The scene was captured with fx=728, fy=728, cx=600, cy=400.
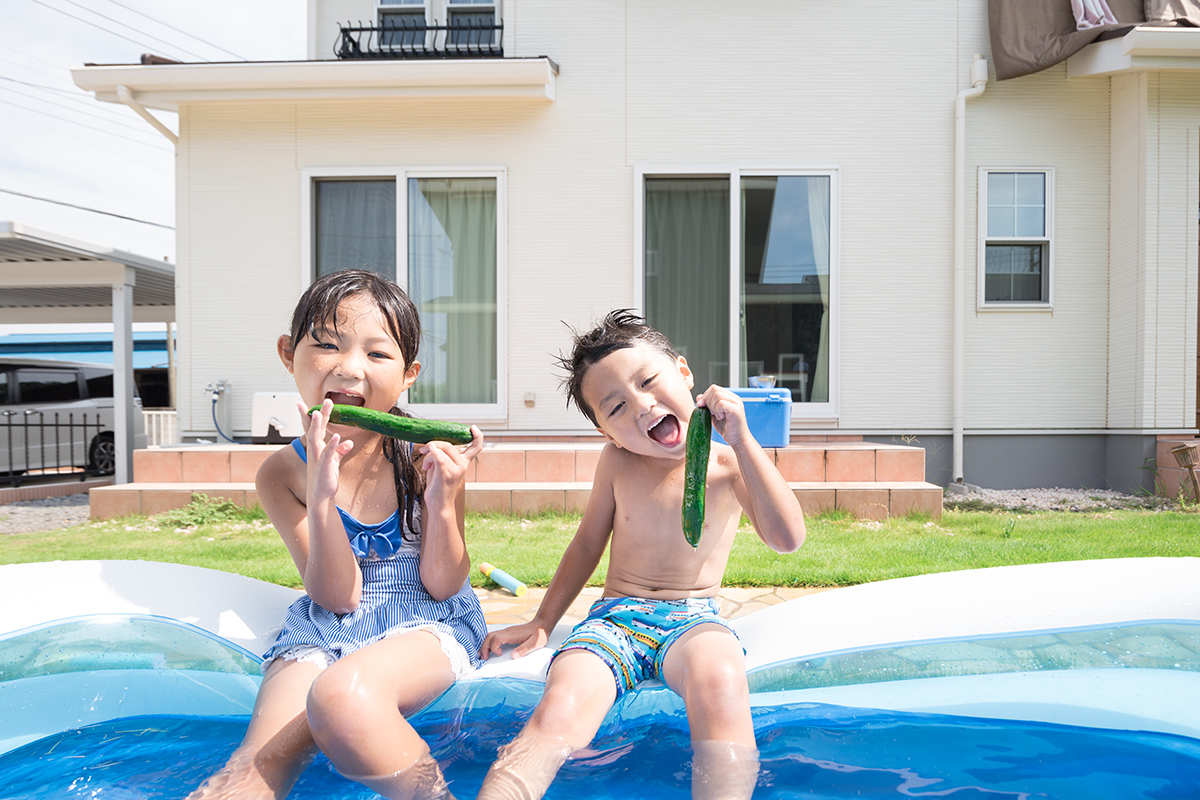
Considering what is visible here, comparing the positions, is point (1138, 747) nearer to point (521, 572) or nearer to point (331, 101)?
point (521, 572)

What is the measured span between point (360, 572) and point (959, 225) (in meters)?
7.43

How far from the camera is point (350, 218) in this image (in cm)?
806

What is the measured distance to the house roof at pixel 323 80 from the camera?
7.25m

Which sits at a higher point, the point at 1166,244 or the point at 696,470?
the point at 1166,244

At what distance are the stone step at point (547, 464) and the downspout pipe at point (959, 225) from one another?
1.61 m

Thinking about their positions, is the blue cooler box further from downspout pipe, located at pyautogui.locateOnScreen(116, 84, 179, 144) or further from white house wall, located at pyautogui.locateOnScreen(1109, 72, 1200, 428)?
downspout pipe, located at pyautogui.locateOnScreen(116, 84, 179, 144)

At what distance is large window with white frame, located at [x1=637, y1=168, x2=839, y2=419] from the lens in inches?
313

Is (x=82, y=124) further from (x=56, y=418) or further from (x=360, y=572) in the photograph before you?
(x=360, y=572)

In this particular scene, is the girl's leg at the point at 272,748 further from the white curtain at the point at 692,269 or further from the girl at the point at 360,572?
the white curtain at the point at 692,269

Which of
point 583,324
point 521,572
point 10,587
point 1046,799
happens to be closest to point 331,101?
point 583,324

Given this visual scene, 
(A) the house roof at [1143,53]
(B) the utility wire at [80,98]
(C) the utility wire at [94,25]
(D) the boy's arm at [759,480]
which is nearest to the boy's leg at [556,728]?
(D) the boy's arm at [759,480]

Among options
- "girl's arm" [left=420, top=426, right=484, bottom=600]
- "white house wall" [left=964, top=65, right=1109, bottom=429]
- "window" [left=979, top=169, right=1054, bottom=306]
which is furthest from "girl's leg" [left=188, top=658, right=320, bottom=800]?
"window" [left=979, top=169, right=1054, bottom=306]

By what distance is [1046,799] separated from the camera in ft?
6.20

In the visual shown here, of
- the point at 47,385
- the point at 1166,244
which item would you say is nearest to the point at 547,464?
the point at 1166,244
